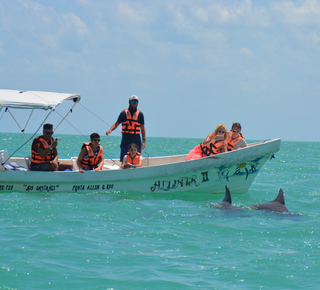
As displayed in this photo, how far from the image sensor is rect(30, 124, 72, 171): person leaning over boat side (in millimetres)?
10953

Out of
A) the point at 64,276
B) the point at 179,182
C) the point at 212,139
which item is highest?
the point at 212,139

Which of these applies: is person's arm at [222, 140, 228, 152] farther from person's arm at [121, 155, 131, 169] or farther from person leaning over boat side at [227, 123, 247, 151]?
person's arm at [121, 155, 131, 169]

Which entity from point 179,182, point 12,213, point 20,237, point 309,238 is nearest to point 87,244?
point 20,237

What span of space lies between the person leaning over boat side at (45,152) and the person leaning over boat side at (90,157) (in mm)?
588

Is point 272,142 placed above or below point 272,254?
above

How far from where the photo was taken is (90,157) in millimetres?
11539

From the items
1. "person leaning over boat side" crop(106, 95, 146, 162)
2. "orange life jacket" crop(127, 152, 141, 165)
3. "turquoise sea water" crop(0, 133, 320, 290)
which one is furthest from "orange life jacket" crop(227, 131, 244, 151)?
"orange life jacket" crop(127, 152, 141, 165)

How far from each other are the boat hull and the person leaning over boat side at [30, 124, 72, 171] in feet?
0.88

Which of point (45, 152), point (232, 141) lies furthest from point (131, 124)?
point (232, 141)

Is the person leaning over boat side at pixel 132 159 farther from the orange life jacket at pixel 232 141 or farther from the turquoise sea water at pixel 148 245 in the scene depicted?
the orange life jacket at pixel 232 141

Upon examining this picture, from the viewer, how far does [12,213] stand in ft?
30.2

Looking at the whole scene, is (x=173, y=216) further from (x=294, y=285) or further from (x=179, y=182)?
(x=294, y=285)

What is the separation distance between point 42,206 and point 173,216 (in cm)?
259

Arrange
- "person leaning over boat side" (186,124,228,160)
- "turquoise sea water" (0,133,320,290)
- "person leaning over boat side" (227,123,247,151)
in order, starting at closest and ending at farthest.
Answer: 1. "turquoise sea water" (0,133,320,290)
2. "person leaning over boat side" (186,124,228,160)
3. "person leaning over boat side" (227,123,247,151)
